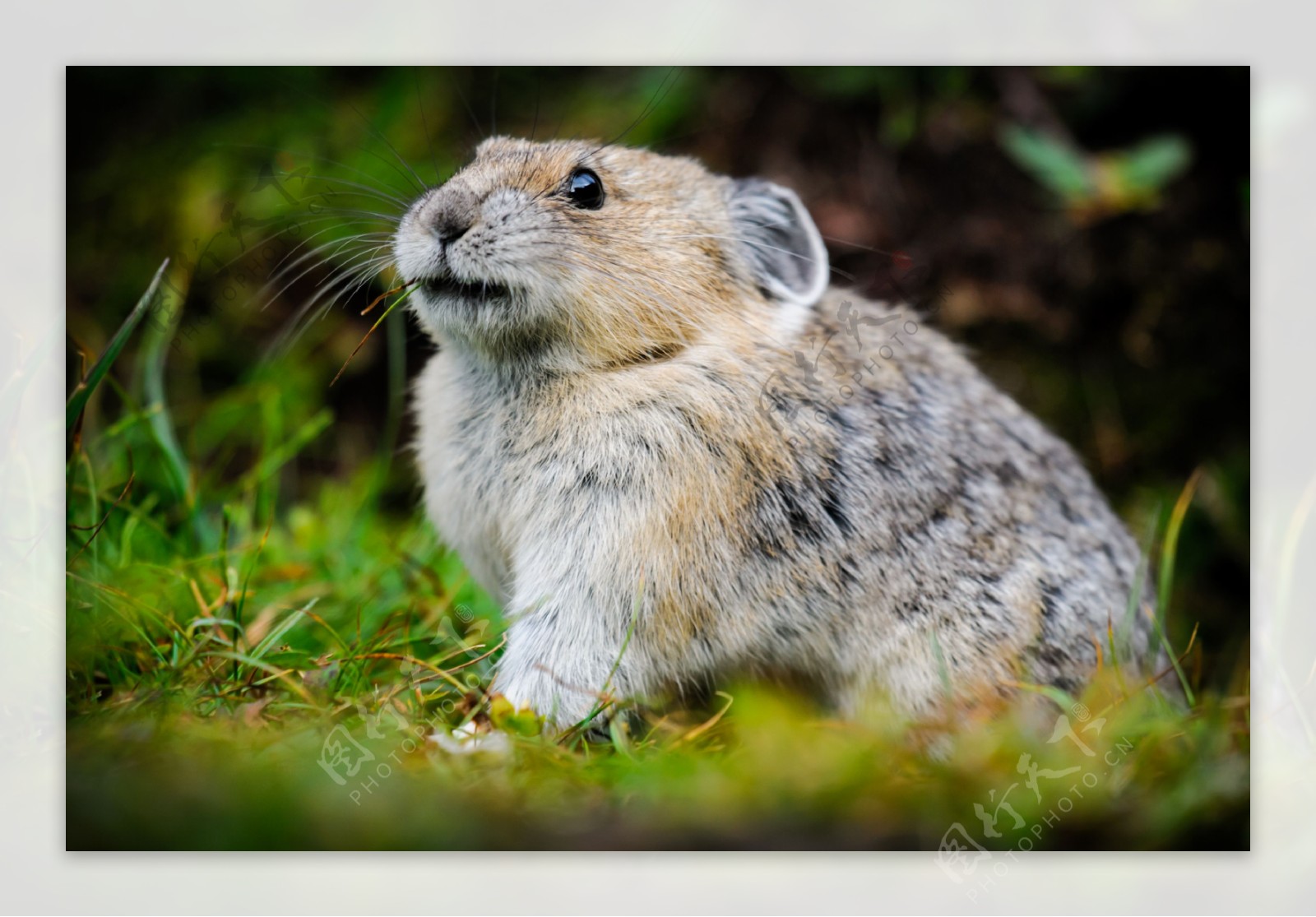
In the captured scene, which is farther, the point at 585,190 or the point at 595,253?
the point at 585,190

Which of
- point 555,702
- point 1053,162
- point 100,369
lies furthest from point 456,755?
point 1053,162

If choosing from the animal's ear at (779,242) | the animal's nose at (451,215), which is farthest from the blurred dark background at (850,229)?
the animal's nose at (451,215)

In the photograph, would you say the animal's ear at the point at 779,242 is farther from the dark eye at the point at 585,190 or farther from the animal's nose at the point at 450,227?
the animal's nose at the point at 450,227

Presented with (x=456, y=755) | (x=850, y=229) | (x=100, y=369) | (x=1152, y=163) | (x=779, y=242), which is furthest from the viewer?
(x=850, y=229)

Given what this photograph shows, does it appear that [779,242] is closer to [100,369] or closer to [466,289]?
[466,289]

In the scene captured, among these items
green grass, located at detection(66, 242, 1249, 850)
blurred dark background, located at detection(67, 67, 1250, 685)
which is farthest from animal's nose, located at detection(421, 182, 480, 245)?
blurred dark background, located at detection(67, 67, 1250, 685)

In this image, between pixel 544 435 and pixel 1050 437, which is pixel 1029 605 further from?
pixel 544 435
